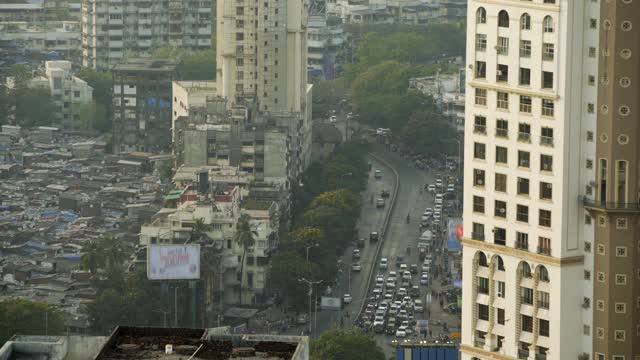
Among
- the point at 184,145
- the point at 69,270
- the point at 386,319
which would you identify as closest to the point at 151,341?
the point at 386,319

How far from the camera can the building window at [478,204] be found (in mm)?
65812

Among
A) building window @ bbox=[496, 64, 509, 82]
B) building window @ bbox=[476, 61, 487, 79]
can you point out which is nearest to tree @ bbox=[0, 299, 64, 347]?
building window @ bbox=[476, 61, 487, 79]

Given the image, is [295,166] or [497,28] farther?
[295,166]

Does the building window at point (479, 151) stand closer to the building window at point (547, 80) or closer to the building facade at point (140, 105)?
the building window at point (547, 80)

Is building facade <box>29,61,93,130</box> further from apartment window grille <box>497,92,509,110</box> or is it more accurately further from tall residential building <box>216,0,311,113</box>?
apartment window grille <box>497,92,509,110</box>

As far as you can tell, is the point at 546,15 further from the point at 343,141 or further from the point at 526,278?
the point at 343,141

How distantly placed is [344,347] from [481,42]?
49.2 m

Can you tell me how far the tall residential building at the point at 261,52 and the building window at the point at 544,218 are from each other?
94.0 meters

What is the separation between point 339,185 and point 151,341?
10350 cm

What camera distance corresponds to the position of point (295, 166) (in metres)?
160

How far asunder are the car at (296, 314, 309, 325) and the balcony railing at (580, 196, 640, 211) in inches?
2510

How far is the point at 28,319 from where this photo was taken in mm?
114750

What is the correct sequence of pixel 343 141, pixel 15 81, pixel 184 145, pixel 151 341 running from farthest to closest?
pixel 15 81, pixel 343 141, pixel 184 145, pixel 151 341

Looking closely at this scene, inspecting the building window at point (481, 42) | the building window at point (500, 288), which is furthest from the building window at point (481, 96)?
the building window at point (500, 288)
